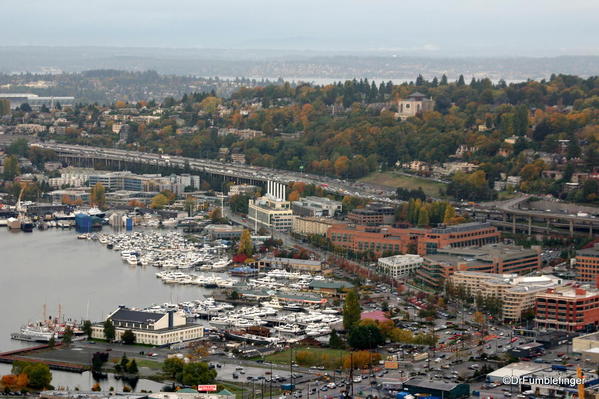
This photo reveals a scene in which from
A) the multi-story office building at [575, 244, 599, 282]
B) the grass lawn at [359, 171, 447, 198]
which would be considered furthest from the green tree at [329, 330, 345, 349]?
the grass lawn at [359, 171, 447, 198]

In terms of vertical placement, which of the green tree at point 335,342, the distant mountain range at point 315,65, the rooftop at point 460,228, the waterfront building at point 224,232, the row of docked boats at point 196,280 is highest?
the rooftop at point 460,228

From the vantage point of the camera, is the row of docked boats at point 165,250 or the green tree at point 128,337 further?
the row of docked boats at point 165,250

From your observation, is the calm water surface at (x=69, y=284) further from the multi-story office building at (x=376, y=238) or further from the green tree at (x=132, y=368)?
the multi-story office building at (x=376, y=238)

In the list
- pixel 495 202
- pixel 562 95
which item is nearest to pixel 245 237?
pixel 495 202

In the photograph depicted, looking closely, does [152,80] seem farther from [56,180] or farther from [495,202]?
[495,202]

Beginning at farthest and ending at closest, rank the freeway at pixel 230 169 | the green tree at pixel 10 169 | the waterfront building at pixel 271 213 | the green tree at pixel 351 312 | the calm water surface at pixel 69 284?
the green tree at pixel 10 169 → the freeway at pixel 230 169 → the waterfront building at pixel 271 213 → the calm water surface at pixel 69 284 → the green tree at pixel 351 312

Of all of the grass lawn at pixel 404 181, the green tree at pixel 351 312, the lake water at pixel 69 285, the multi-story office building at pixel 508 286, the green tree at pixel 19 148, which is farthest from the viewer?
the green tree at pixel 19 148

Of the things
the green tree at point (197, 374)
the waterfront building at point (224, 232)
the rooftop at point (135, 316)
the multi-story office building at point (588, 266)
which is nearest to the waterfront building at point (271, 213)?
the waterfront building at point (224, 232)

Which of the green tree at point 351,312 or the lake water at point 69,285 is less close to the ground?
the green tree at point 351,312

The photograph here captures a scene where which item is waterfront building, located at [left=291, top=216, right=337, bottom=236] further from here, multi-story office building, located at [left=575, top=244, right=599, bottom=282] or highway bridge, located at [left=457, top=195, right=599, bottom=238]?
multi-story office building, located at [left=575, top=244, right=599, bottom=282]
